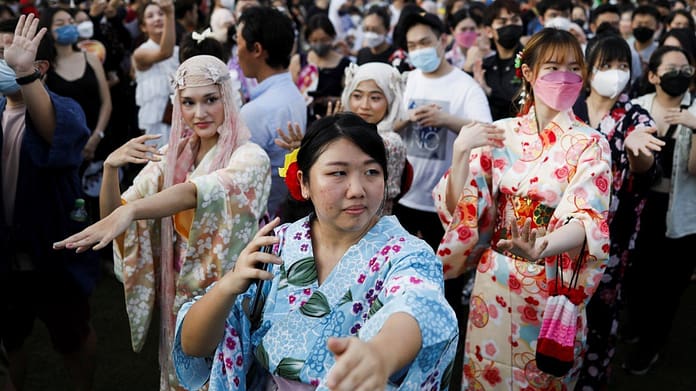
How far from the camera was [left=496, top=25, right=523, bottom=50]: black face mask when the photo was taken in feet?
17.3

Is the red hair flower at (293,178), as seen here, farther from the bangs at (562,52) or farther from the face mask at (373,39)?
the face mask at (373,39)

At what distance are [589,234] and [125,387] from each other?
8.15 ft

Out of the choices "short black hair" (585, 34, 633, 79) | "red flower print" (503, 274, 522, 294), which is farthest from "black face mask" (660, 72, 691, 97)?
"red flower print" (503, 274, 522, 294)

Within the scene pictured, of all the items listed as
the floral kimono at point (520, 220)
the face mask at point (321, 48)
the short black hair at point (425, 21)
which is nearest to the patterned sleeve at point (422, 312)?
the floral kimono at point (520, 220)

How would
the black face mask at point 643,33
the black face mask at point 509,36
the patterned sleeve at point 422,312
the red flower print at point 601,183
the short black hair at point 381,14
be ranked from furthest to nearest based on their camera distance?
the short black hair at point 381,14
the black face mask at point 643,33
the black face mask at point 509,36
the red flower print at point 601,183
the patterned sleeve at point 422,312

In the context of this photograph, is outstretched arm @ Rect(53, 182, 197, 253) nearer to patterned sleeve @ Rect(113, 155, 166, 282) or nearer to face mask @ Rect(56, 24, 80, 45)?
patterned sleeve @ Rect(113, 155, 166, 282)

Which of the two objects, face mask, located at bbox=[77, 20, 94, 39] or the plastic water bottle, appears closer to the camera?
the plastic water bottle

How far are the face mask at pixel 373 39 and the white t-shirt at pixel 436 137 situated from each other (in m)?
2.72

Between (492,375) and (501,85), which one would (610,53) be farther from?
(492,375)

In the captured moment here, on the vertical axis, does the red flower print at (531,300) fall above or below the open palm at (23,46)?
below

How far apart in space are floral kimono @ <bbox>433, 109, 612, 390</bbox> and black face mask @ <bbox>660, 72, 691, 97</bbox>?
1320mm

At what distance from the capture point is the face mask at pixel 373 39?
21.8ft

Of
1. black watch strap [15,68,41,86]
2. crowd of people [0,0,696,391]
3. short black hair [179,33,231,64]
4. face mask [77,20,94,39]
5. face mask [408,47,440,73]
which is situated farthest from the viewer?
face mask [77,20,94,39]

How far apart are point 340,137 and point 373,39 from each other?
4.93 m
